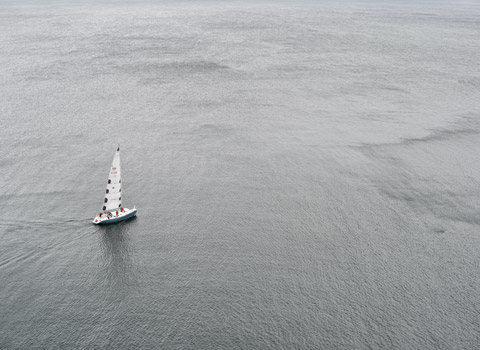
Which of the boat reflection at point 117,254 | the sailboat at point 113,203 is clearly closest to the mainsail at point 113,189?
the sailboat at point 113,203

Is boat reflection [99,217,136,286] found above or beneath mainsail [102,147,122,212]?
beneath

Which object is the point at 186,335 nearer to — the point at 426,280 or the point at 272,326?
the point at 272,326

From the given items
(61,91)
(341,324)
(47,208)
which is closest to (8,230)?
(47,208)

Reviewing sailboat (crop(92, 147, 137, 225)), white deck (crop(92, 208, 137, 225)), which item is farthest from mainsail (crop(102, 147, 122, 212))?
white deck (crop(92, 208, 137, 225))

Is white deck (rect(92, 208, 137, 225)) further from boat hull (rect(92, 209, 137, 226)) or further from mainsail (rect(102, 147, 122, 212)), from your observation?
mainsail (rect(102, 147, 122, 212))

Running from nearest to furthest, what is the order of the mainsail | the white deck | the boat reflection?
the boat reflection → the white deck → the mainsail

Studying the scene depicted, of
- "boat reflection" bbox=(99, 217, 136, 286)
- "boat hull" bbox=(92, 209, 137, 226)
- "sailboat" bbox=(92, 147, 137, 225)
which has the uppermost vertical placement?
"sailboat" bbox=(92, 147, 137, 225)

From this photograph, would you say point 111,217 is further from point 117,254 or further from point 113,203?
point 117,254
